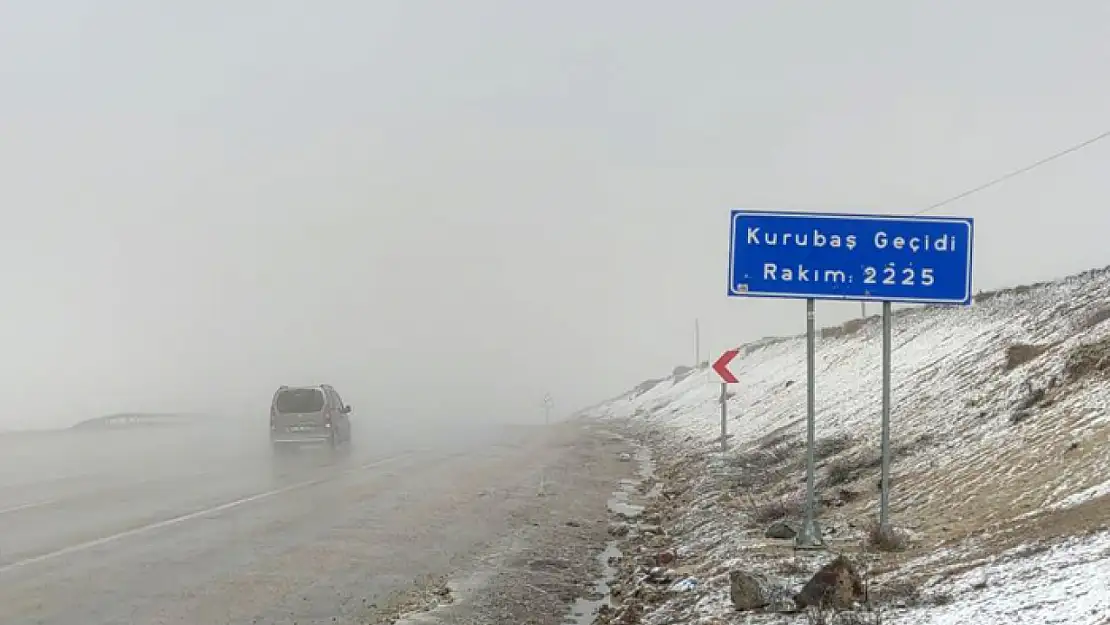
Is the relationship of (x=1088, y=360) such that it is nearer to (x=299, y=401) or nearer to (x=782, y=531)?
(x=782, y=531)

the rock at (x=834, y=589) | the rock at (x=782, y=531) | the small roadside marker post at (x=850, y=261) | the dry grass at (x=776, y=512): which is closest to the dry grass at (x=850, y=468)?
the dry grass at (x=776, y=512)

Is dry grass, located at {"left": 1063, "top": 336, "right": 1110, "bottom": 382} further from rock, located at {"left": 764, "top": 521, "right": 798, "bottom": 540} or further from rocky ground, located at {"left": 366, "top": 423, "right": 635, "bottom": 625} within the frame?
rocky ground, located at {"left": 366, "top": 423, "right": 635, "bottom": 625}

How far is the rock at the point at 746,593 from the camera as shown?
7844 millimetres

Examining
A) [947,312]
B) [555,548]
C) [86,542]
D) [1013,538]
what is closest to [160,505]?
[86,542]

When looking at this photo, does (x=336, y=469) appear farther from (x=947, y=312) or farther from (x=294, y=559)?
(x=947, y=312)

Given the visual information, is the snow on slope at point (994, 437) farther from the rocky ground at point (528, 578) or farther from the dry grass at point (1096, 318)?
the rocky ground at point (528, 578)

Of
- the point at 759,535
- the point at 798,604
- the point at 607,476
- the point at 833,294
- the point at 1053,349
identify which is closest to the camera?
the point at 798,604

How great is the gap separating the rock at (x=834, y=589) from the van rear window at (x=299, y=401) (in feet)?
78.5

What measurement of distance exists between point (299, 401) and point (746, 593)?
2372cm

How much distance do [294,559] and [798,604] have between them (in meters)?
6.17

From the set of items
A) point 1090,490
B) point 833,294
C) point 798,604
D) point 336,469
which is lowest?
point 336,469

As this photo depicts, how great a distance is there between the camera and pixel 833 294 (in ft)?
35.3

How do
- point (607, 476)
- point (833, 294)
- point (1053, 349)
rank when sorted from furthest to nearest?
1. point (607, 476)
2. point (1053, 349)
3. point (833, 294)

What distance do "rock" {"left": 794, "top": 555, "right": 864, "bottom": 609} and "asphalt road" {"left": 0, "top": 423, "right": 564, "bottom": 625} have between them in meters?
3.72
